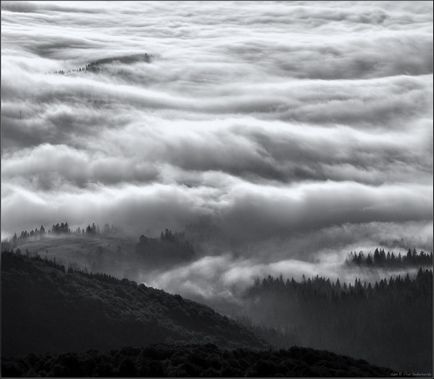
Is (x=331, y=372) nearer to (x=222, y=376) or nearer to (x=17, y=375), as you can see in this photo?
(x=222, y=376)

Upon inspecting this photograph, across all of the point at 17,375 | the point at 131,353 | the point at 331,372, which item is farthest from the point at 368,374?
the point at 17,375

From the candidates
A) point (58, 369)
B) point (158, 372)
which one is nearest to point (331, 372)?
point (158, 372)

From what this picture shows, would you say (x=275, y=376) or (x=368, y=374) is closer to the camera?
(x=275, y=376)

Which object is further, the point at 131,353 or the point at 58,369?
the point at 131,353

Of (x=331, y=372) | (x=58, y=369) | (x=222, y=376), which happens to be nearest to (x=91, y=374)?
(x=58, y=369)

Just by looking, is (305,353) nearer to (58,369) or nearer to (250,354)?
(250,354)
